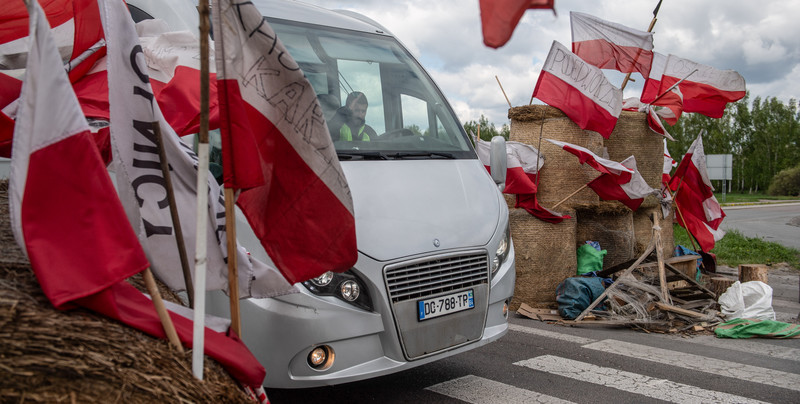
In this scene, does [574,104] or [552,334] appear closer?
Answer: [552,334]

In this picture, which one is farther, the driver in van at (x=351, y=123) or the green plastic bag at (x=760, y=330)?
the green plastic bag at (x=760, y=330)

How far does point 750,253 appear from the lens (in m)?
13.1

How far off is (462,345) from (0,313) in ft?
9.58

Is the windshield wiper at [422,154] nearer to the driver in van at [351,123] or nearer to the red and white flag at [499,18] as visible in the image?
the driver in van at [351,123]

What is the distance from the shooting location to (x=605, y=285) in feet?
26.6

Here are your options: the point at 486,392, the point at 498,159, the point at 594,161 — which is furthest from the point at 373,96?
the point at 594,161

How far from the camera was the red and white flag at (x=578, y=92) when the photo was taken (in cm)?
864

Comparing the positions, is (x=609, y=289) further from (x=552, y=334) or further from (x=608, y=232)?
(x=608, y=232)

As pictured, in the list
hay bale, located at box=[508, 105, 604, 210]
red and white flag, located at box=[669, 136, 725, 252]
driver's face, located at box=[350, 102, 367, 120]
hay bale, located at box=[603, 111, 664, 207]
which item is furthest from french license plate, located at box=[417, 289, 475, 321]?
red and white flag, located at box=[669, 136, 725, 252]

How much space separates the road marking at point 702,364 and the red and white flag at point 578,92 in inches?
122

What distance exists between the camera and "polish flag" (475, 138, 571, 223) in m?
8.17

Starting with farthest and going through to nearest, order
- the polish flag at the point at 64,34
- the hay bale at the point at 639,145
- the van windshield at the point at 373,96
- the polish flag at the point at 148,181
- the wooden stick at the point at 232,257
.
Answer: the hay bale at the point at 639,145, the van windshield at the point at 373,96, the polish flag at the point at 64,34, the wooden stick at the point at 232,257, the polish flag at the point at 148,181

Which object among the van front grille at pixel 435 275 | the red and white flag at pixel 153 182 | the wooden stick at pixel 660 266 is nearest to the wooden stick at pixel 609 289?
the wooden stick at pixel 660 266

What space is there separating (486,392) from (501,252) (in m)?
0.96
